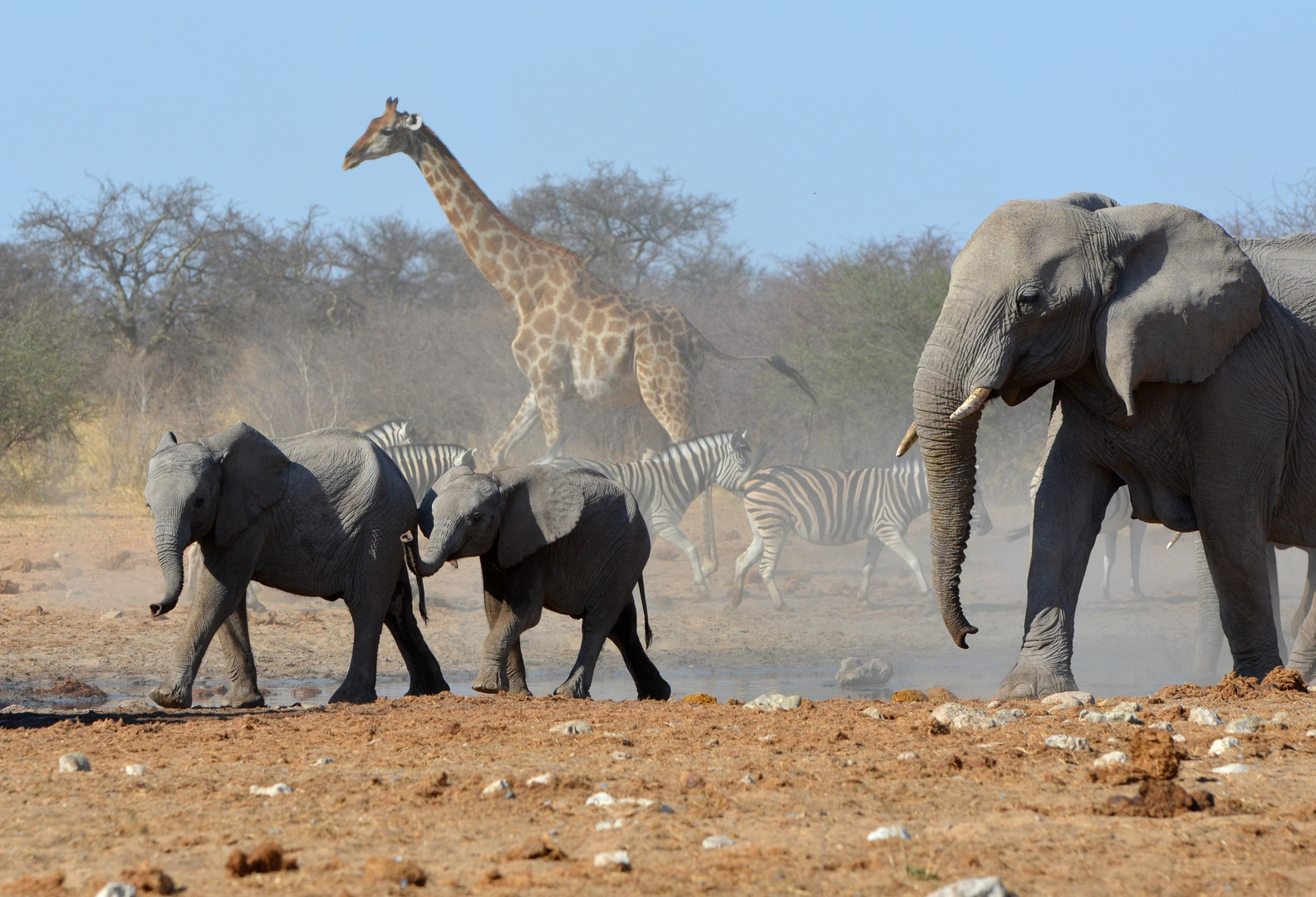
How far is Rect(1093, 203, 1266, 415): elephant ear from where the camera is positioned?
5758 mm

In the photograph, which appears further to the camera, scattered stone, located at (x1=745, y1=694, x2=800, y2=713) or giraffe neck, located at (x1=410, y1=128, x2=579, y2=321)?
giraffe neck, located at (x1=410, y1=128, x2=579, y2=321)

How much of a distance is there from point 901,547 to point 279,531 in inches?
307

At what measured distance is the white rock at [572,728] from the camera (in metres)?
4.86

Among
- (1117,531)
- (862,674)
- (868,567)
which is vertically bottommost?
(862,674)

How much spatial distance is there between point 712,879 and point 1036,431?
18910mm

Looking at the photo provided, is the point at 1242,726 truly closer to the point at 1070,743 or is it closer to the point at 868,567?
the point at 1070,743

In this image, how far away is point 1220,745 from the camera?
427cm

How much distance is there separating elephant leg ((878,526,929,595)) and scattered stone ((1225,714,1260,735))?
28.8ft

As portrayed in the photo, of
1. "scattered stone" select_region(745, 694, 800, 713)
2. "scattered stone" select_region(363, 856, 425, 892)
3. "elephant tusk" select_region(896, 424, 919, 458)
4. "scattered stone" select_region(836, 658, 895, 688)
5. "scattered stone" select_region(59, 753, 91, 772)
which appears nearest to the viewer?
"scattered stone" select_region(363, 856, 425, 892)

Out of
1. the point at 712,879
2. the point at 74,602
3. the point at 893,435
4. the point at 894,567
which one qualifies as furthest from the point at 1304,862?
the point at 893,435

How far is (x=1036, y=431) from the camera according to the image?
68.8ft

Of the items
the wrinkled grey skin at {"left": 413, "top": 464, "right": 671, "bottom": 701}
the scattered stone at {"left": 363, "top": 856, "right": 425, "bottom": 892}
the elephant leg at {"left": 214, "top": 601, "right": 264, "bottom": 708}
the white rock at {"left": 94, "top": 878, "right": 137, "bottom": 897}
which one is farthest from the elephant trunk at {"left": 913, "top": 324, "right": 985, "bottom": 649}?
the white rock at {"left": 94, "top": 878, "right": 137, "bottom": 897}

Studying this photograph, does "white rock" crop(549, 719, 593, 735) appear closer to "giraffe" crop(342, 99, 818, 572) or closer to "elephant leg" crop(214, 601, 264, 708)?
"elephant leg" crop(214, 601, 264, 708)

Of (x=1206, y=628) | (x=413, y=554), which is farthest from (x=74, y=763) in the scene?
(x=1206, y=628)
